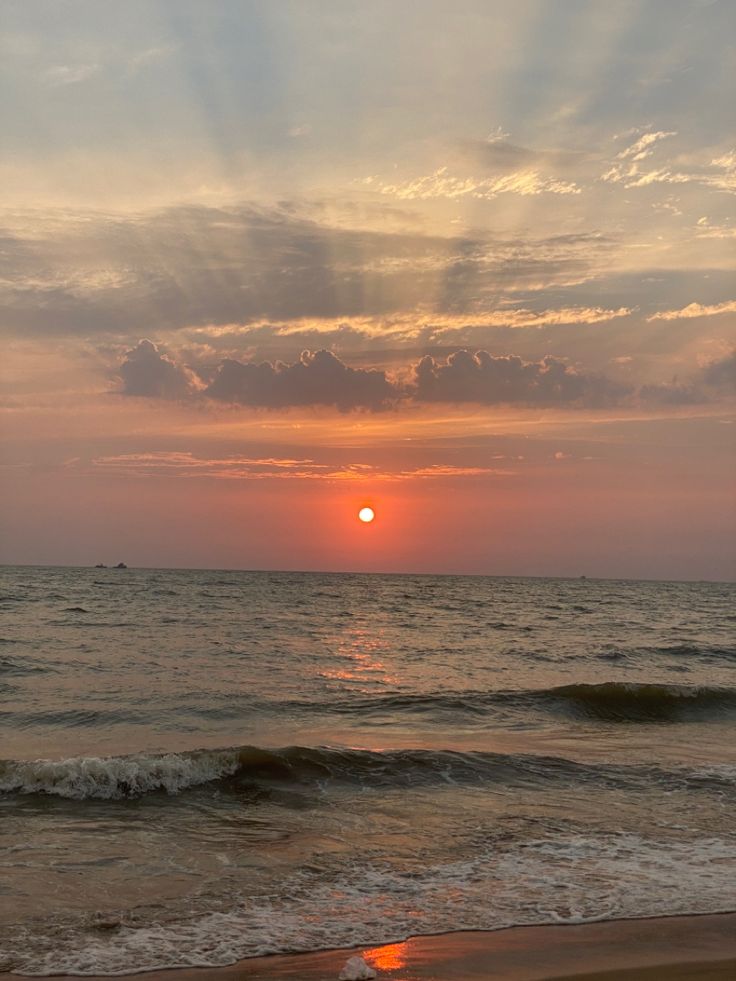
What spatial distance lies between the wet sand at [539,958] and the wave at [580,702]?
1318cm

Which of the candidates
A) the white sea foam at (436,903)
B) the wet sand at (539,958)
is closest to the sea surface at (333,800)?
the white sea foam at (436,903)

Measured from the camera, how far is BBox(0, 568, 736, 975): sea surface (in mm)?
8742

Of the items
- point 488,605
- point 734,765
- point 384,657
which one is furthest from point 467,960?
point 488,605

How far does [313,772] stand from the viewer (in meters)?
15.4

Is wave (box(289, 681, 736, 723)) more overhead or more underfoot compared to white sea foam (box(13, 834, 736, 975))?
more underfoot

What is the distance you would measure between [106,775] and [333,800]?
3861mm

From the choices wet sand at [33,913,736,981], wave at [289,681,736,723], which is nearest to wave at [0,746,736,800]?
wave at [289,681,736,723]

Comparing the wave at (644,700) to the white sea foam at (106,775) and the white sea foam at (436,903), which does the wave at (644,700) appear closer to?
the white sea foam at (106,775)

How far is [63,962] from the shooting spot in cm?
750

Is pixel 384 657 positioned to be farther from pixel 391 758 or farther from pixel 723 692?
pixel 391 758

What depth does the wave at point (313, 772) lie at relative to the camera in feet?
46.1

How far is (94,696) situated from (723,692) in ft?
61.4

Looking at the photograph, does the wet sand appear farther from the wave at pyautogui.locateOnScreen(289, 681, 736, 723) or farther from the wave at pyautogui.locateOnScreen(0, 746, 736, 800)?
the wave at pyautogui.locateOnScreen(289, 681, 736, 723)

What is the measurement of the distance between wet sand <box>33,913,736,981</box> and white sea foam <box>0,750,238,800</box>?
704cm
